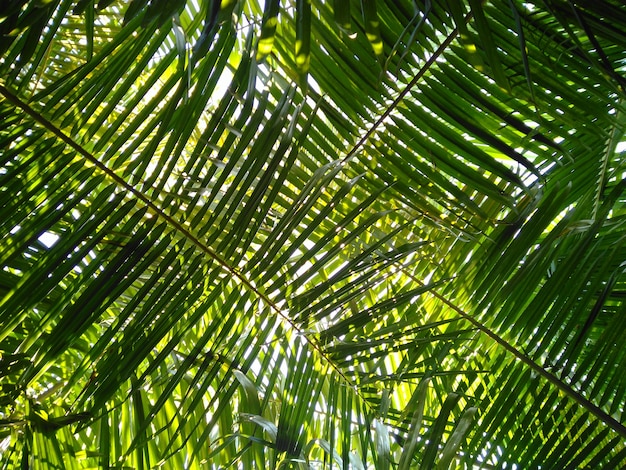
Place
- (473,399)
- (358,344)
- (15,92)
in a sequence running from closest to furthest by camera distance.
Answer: (15,92)
(358,344)
(473,399)

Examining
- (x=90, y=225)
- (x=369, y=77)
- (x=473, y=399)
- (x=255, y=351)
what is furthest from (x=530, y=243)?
(x=90, y=225)

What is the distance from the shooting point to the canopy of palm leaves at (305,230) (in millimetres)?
864

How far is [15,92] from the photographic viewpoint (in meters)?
0.85

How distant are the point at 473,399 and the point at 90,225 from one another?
78 centimetres

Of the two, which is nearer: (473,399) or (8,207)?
(8,207)

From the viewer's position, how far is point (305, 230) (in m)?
0.97

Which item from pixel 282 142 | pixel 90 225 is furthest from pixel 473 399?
pixel 90 225

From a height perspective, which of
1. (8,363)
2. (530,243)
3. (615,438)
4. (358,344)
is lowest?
(8,363)

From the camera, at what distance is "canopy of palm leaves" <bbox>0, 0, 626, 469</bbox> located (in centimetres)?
86

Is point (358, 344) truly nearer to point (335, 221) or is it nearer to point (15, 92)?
point (335, 221)

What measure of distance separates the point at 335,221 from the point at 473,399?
45cm

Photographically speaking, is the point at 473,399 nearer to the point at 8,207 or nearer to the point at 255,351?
the point at 255,351

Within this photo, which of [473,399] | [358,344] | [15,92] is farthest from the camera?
[473,399]

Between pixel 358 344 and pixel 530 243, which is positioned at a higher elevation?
pixel 530 243
